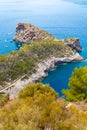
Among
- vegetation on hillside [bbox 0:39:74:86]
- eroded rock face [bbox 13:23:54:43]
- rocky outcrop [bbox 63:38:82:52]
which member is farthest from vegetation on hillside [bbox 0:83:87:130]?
eroded rock face [bbox 13:23:54:43]

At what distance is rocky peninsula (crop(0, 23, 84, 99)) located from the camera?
204ft

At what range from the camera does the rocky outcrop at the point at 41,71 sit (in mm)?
59969

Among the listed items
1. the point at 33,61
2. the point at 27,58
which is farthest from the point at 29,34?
the point at 33,61

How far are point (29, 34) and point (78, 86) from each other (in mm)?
66290

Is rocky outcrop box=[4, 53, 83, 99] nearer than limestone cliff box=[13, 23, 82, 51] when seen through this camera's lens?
Yes

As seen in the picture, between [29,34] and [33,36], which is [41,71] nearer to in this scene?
[33,36]

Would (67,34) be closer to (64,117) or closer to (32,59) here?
(32,59)

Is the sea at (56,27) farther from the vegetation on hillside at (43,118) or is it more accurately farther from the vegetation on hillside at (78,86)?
the vegetation on hillside at (43,118)

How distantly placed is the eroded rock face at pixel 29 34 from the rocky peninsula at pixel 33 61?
10392 mm

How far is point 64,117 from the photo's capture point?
55.5ft

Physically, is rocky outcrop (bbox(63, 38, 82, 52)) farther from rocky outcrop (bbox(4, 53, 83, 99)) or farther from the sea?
rocky outcrop (bbox(4, 53, 83, 99))

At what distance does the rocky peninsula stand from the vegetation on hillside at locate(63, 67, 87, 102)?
21374 millimetres

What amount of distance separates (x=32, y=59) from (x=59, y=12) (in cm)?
9231

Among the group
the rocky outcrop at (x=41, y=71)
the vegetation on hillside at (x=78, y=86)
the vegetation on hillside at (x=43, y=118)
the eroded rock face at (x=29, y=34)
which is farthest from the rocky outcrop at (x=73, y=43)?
the vegetation on hillside at (x=43, y=118)
